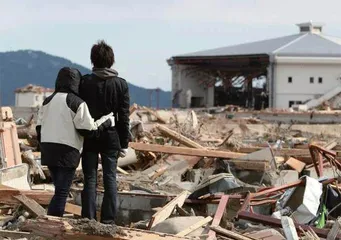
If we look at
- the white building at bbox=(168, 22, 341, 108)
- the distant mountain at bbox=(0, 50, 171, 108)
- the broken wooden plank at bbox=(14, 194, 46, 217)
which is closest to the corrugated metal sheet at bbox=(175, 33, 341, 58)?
the white building at bbox=(168, 22, 341, 108)

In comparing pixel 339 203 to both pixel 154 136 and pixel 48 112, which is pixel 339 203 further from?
pixel 154 136

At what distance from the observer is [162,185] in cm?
895

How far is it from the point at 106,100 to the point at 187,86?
2050 inches

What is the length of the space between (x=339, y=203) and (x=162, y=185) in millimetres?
2907

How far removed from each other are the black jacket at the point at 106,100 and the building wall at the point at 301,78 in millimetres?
46006

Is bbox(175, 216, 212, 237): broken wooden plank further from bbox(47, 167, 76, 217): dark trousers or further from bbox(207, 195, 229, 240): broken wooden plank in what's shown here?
bbox(47, 167, 76, 217): dark trousers

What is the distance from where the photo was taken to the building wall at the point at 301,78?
51.5 metres

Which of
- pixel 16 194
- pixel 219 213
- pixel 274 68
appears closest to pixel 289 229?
pixel 219 213

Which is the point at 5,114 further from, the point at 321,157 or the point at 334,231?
the point at 334,231

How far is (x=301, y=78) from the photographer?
52.3 meters

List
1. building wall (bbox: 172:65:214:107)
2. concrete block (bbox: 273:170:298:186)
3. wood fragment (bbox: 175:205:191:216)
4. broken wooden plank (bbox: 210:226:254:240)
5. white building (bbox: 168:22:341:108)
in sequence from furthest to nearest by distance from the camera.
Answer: building wall (bbox: 172:65:214:107), white building (bbox: 168:22:341:108), concrete block (bbox: 273:170:298:186), wood fragment (bbox: 175:205:191:216), broken wooden plank (bbox: 210:226:254:240)

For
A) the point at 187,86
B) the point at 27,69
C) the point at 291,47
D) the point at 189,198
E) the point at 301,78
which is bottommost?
the point at 189,198

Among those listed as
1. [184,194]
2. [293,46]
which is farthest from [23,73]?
[184,194]

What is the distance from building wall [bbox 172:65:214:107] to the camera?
5695 cm
